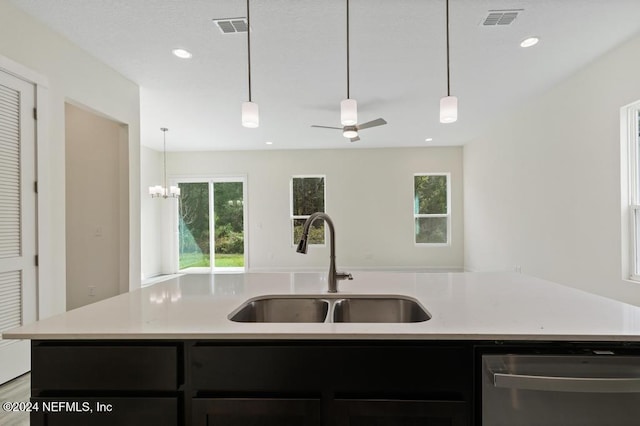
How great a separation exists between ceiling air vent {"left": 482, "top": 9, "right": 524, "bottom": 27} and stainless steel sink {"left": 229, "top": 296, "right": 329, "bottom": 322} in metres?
2.49

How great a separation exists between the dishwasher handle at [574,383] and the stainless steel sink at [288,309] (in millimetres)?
758

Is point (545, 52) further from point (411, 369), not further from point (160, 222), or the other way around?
point (160, 222)

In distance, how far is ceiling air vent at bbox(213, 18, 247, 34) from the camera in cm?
247

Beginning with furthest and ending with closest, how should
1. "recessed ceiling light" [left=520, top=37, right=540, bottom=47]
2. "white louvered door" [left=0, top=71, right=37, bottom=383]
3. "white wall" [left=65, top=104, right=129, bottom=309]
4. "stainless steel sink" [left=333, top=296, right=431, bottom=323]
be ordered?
"white wall" [left=65, top=104, right=129, bottom=309] → "recessed ceiling light" [left=520, top=37, right=540, bottom=47] → "white louvered door" [left=0, top=71, right=37, bottom=383] → "stainless steel sink" [left=333, top=296, right=431, bottom=323]

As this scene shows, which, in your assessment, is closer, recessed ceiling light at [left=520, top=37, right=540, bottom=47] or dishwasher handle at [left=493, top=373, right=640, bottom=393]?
dishwasher handle at [left=493, top=373, right=640, bottom=393]

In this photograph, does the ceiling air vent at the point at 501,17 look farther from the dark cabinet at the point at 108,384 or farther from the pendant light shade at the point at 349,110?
the dark cabinet at the point at 108,384

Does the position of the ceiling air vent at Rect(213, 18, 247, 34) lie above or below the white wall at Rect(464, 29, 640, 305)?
above

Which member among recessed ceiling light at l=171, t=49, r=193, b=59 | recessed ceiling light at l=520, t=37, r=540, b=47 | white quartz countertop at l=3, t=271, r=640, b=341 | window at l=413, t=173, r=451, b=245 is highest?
recessed ceiling light at l=520, t=37, r=540, b=47

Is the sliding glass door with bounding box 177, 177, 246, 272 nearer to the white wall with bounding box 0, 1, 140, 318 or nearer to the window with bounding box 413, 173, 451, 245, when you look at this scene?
the window with bounding box 413, 173, 451, 245

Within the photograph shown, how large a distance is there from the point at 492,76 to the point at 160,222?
6.76 metres

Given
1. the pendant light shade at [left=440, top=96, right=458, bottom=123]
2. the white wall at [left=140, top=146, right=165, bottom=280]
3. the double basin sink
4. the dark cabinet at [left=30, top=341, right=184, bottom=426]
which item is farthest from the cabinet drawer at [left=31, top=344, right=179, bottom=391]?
the white wall at [left=140, top=146, right=165, bottom=280]

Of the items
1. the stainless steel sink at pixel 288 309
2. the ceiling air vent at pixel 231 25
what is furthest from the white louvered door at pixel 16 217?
the stainless steel sink at pixel 288 309

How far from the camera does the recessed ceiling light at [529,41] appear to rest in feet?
9.07

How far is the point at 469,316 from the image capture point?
1078 mm
